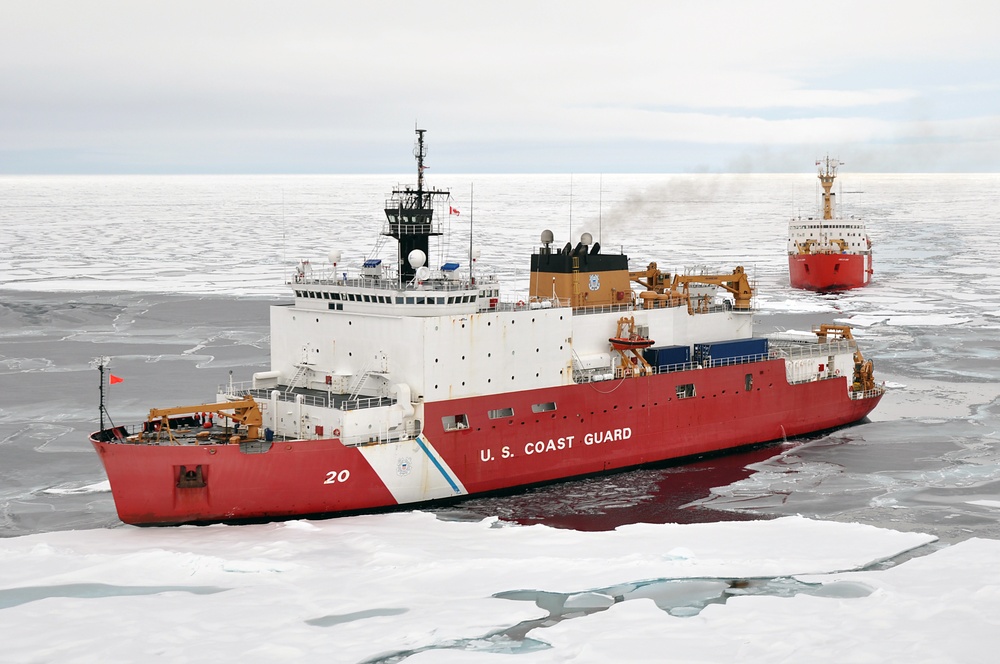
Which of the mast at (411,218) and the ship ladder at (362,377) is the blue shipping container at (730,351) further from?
the ship ladder at (362,377)

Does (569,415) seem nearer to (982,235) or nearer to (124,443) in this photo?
(124,443)

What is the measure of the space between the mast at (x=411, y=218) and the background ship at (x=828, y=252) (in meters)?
42.3

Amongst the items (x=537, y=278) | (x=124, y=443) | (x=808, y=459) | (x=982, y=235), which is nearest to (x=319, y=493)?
(x=124, y=443)

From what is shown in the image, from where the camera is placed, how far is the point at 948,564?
53.0 ft

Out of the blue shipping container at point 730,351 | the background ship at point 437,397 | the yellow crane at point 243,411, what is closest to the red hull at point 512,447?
the background ship at point 437,397

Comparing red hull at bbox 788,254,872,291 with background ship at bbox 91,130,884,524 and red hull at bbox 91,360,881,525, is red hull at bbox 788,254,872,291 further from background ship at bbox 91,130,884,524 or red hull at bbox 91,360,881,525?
background ship at bbox 91,130,884,524

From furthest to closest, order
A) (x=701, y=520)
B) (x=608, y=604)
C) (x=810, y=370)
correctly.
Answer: (x=810, y=370) → (x=701, y=520) → (x=608, y=604)

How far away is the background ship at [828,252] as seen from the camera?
60000 millimetres

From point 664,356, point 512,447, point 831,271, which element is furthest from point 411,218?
point 831,271

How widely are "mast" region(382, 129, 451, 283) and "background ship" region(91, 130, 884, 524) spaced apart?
45 mm

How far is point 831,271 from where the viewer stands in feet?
196

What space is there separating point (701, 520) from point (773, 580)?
4.18 metres

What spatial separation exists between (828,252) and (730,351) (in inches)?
1490

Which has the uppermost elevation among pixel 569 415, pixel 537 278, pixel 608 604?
pixel 537 278
